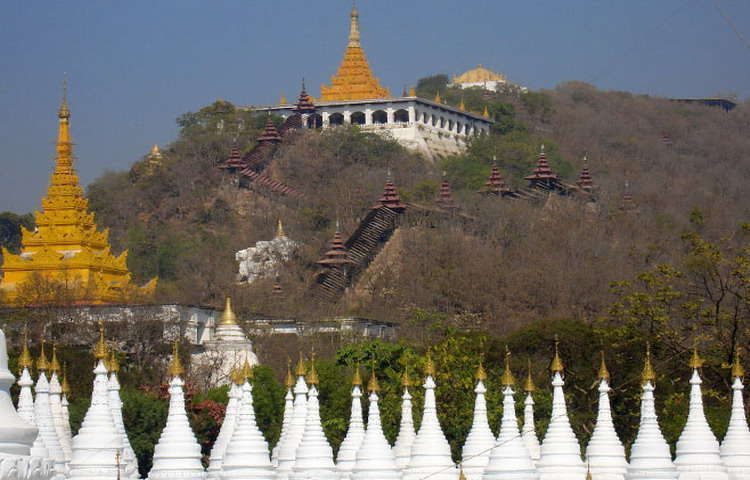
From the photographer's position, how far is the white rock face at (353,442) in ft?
124

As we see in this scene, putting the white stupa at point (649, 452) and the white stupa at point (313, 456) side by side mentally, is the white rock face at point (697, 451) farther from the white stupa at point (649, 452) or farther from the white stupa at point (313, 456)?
the white stupa at point (313, 456)

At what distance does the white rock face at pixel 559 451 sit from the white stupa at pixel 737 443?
2.40 m

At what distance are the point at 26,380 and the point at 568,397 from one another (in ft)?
55.6

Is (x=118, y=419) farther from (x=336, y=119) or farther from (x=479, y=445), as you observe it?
(x=336, y=119)

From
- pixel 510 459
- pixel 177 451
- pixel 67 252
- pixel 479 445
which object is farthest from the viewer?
pixel 67 252

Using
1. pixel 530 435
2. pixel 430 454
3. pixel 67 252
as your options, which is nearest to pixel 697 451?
pixel 530 435

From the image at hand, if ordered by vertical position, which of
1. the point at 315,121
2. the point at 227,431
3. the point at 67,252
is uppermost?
the point at 315,121

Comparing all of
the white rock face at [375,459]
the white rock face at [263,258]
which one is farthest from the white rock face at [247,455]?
the white rock face at [263,258]

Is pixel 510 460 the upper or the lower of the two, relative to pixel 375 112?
lower

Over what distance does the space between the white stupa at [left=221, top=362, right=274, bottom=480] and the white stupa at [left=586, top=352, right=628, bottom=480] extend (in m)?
5.62

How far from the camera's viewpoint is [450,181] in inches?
4390

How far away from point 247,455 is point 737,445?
8.24 metres

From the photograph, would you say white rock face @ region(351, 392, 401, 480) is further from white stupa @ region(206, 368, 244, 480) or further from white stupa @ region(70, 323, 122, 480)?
white stupa @ region(70, 323, 122, 480)

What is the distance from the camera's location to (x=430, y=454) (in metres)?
37.0
